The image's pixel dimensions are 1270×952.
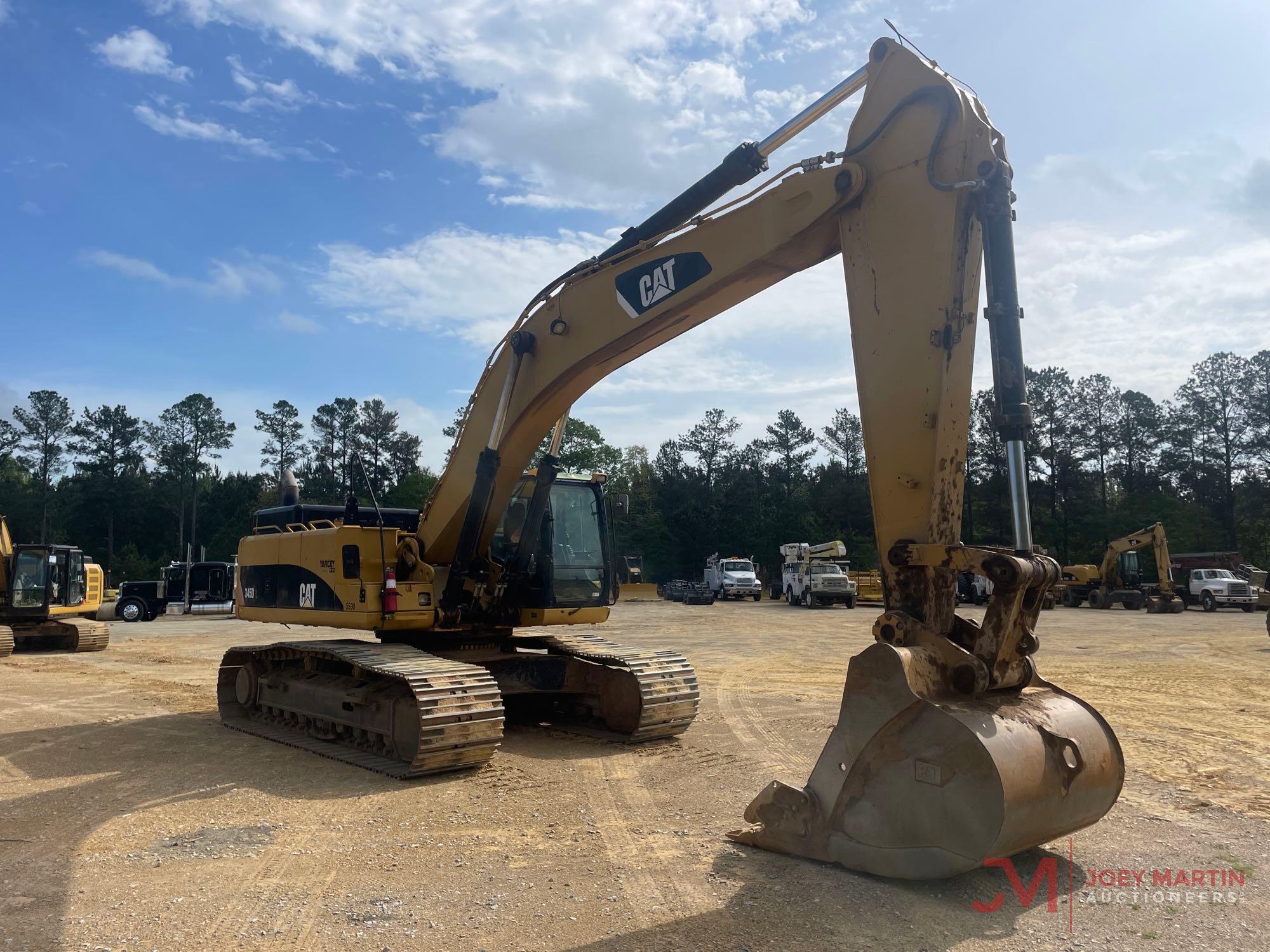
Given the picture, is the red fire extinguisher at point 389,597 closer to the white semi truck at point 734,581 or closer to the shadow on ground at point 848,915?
the shadow on ground at point 848,915

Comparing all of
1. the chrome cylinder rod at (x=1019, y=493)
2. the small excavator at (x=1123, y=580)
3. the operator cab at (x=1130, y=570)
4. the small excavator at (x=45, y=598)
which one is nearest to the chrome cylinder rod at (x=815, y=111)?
the chrome cylinder rod at (x=1019, y=493)

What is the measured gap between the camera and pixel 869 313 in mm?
5293

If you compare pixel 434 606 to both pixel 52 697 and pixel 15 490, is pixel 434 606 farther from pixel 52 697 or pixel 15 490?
pixel 15 490

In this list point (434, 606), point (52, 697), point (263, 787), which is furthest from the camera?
point (52, 697)

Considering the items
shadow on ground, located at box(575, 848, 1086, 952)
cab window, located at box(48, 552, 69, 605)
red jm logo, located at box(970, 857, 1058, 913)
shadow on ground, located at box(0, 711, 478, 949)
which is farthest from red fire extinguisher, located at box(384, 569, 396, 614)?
cab window, located at box(48, 552, 69, 605)

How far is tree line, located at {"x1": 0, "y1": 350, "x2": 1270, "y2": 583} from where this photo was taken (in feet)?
205

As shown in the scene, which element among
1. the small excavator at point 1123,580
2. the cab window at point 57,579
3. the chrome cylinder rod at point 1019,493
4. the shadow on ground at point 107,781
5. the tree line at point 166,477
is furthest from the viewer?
the tree line at point 166,477

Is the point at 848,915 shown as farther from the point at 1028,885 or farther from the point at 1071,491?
the point at 1071,491

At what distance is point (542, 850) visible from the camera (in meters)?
5.43

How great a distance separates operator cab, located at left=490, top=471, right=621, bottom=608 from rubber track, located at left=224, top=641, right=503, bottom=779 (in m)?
1.37

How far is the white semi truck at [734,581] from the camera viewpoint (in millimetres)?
46812

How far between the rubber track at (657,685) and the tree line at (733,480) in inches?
1868

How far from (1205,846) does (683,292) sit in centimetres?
492

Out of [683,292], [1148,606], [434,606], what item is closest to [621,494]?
[434,606]
